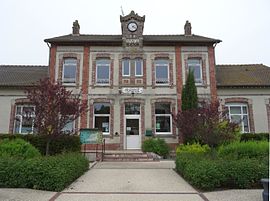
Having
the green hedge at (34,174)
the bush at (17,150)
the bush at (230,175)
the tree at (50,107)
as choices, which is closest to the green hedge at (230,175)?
the bush at (230,175)

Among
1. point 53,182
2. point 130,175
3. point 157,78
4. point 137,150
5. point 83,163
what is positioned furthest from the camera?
point 157,78

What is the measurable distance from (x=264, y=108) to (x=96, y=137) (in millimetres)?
11977

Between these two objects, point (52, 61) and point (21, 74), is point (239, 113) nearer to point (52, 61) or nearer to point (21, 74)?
point (52, 61)

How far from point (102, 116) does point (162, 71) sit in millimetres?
5318

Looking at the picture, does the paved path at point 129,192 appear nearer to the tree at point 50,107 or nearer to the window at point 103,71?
the tree at point 50,107

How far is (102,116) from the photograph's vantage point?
61.0ft

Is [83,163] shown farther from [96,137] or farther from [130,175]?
[96,137]

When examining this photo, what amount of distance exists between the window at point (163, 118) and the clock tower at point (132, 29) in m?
4.71

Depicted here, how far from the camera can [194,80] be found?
60.0 feet

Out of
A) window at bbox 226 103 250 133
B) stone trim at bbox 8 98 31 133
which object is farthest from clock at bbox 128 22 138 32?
stone trim at bbox 8 98 31 133

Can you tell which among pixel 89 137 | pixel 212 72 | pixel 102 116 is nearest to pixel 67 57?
pixel 102 116

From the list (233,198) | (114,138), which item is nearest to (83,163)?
(233,198)

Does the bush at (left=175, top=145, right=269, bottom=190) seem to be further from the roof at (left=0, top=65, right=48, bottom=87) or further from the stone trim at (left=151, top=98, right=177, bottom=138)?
the roof at (left=0, top=65, right=48, bottom=87)

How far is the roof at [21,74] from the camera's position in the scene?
1942 centimetres
